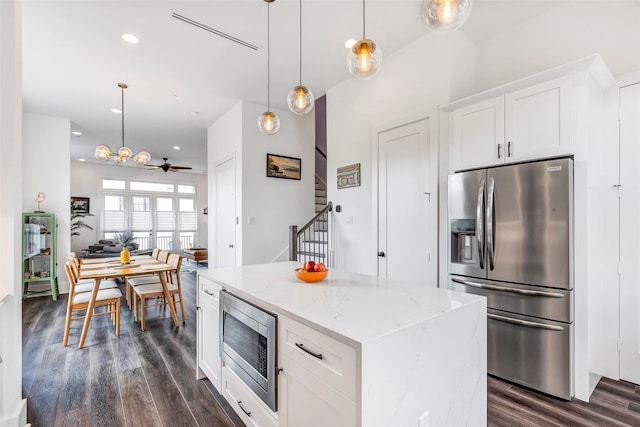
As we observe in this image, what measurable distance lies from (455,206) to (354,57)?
5.07 ft

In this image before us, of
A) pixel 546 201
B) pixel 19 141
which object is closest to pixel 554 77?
pixel 546 201

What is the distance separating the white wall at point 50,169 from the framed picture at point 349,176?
4.86m

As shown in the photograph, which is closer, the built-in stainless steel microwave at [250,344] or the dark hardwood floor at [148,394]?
the built-in stainless steel microwave at [250,344]

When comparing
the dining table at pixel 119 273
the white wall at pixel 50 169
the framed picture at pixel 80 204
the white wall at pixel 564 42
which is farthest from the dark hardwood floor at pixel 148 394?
the framed picture at pixel 80 204

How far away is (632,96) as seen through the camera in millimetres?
2355

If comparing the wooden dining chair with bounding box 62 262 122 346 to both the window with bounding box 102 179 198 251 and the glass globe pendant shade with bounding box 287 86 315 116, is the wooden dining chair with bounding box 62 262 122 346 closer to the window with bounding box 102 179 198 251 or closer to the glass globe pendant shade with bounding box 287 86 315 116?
the glass globe pendant shade with bounding box 287 86 315 116

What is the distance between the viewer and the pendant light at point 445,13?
4.85ft

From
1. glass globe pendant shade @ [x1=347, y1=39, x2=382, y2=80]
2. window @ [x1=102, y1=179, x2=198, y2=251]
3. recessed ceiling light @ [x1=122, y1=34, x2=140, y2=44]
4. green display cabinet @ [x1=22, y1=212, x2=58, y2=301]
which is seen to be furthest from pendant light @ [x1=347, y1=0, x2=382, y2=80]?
window @ [x1=102, y1=179, x2=198, y2=251]

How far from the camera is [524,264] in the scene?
7.54ft

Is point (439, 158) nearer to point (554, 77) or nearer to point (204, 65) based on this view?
point (554, 77)

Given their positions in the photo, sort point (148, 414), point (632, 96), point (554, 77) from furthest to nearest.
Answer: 1. point (632, 96)
2. point (554, 77)
3. point (148, 414)

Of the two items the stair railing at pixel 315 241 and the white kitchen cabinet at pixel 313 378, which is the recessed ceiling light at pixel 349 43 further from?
the white kitchen cabinet at pixel 313 378

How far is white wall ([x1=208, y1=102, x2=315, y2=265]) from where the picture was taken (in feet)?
15.6

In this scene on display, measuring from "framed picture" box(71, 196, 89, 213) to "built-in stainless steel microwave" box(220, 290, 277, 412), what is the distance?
907 centimetres
